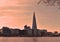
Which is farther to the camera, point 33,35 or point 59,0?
point 33,35

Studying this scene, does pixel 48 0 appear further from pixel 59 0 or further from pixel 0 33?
pixel 0 33

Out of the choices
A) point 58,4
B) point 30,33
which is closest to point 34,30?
point 30,33

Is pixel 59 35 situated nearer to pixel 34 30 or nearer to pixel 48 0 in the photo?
pixel 34 30

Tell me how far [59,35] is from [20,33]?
2364 cm

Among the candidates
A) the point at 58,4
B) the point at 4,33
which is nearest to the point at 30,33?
the point at 4,33

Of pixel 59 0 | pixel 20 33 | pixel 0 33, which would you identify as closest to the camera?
pixel 59 0

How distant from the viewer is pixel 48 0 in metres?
17.3

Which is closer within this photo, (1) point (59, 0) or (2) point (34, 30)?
(1) point (59, 0)

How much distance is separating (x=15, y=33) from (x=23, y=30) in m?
7.11

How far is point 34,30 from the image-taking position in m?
152

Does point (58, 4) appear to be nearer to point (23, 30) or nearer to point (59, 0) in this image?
point (59, 0)

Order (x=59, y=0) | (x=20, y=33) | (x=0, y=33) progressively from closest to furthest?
(x=59, y=0), (x=0, y=33), (x=20, y=33)

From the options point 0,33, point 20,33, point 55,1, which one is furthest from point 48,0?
point 20,33

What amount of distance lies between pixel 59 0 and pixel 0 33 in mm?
134219
